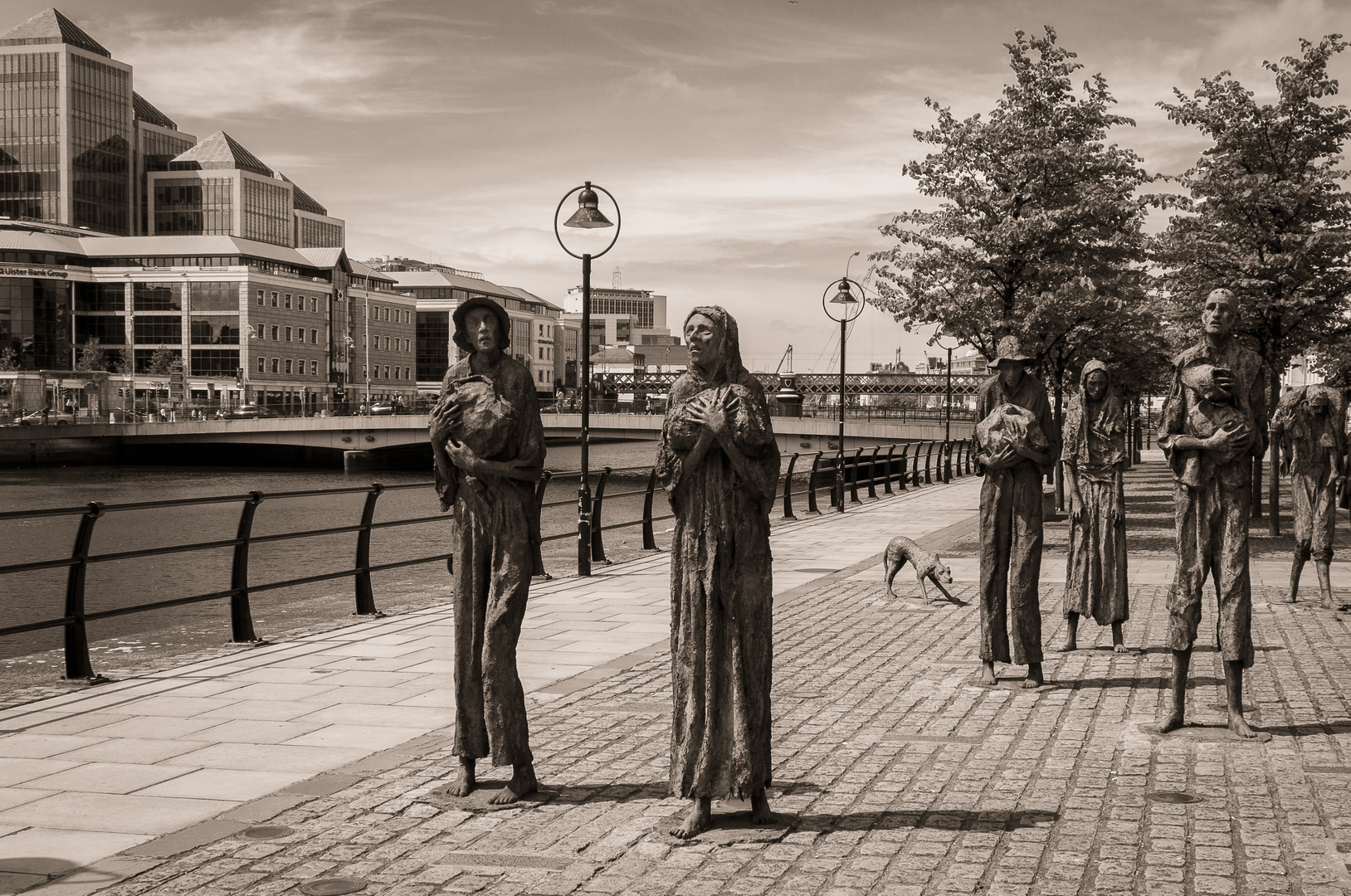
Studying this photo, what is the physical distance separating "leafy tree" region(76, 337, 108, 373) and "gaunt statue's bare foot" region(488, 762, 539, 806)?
9555cm

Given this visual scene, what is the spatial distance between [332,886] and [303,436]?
210ft

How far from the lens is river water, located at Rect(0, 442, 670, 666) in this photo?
16.9 metres

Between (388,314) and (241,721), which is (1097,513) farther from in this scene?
(388,314)

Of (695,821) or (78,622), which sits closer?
(695,821)

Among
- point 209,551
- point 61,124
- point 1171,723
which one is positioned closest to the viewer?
point 1171,723

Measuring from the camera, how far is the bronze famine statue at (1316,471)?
39.5ft

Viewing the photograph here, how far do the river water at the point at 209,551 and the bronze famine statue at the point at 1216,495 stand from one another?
7.91 meters

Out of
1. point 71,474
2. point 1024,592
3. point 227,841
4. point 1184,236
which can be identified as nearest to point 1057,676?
point 1024,592

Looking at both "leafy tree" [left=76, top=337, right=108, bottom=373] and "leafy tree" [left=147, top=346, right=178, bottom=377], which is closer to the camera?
"leafy tree" [left=76, top=337, right=108, bottom=373]

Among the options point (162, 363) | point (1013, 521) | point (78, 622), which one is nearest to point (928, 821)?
point (1013, 521)

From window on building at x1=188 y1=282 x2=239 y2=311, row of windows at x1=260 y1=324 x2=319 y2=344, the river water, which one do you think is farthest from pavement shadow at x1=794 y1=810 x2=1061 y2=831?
row of windows at x1=260 y1=324 x2=319 y2=344

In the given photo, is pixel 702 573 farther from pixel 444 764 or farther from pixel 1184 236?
pixel 1184 236

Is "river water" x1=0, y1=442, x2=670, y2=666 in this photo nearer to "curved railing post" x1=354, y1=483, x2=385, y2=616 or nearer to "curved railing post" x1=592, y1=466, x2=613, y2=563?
"curved railing post" x1=592, y1=466, x2=613, y2=563

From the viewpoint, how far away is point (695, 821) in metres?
5.31
